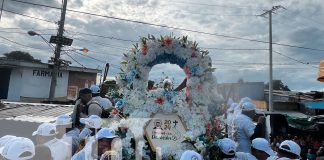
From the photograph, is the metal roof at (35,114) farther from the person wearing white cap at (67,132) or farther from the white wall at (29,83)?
the white wall at (29,83)

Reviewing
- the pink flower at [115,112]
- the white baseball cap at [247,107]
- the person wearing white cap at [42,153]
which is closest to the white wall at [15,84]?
the pink flower at [115,112]

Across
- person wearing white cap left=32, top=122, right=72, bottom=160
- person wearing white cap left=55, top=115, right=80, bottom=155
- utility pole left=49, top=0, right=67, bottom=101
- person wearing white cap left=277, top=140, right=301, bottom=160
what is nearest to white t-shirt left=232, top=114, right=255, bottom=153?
person wearing white cap left=277, top=140, right=301, bottom=160

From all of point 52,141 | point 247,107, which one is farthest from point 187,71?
point 52,141

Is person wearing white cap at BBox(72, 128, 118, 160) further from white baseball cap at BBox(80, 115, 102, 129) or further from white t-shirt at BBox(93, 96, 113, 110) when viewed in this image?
white t-shirt at BBox(93, 96, 113, 110)

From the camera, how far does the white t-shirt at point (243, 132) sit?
6211mm

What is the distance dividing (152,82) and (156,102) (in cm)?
82

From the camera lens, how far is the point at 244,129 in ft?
20.5

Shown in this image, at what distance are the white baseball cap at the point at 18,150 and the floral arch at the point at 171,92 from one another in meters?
3.04

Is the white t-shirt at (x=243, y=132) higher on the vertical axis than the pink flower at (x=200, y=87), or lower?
lower

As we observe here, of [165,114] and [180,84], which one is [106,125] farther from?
[180,84]

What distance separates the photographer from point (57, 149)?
4672mm

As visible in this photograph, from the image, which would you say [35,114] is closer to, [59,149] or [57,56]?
[59,149]

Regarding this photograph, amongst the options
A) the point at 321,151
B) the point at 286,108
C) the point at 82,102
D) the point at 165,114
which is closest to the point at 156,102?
the point at 165,114

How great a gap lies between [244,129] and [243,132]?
0.06 meters
